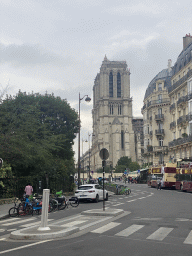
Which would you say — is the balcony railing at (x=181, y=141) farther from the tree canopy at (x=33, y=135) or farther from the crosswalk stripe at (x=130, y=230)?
the crosswalk stripe at (x=130, y=230)

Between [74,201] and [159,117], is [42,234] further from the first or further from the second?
[159,117]

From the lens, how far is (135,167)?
125 metres

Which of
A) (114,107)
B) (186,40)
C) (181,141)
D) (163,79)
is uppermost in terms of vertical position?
(114,107)

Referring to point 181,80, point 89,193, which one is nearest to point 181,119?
point 181,80

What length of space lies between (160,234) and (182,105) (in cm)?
4179

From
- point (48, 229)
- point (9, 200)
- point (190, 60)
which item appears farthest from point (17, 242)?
point (190, 60)

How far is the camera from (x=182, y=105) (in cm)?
4969

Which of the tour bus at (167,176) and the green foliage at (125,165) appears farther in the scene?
the green foliage at (125,165)

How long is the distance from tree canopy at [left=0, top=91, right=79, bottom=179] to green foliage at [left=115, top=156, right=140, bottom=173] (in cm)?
8004

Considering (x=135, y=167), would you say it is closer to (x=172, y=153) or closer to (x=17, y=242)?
(x=172, y=153)

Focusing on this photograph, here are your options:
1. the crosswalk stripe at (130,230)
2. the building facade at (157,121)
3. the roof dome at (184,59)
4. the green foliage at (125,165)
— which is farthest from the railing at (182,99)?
the green foliage at (125,165)

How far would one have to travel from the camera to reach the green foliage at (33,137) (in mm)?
24172

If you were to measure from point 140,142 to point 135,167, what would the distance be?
30105 millimetres

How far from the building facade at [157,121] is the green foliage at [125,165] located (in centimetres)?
5167
